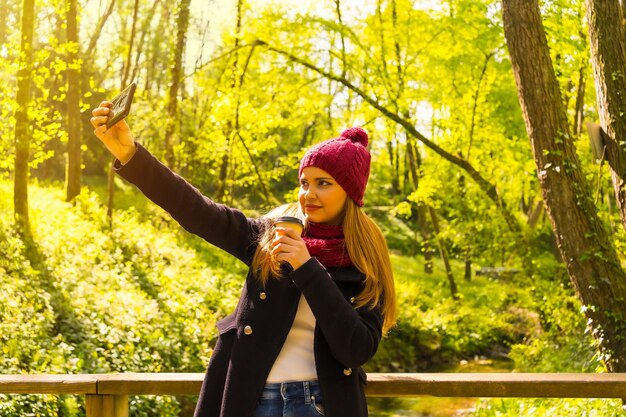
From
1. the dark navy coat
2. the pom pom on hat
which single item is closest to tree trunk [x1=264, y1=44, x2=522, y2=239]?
the pom pom on hat

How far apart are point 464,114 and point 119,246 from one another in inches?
276

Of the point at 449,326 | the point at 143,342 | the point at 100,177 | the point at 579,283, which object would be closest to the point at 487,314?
the point at 449,326

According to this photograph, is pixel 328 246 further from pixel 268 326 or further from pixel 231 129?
pixel 231 129

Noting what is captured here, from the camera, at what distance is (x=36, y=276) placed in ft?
31.8

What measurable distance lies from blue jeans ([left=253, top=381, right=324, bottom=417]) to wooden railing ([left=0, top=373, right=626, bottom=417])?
0.59 m

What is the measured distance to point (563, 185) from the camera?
5949 millimetres

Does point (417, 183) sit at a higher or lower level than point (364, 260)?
higher

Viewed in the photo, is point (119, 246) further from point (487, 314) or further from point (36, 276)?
point (487, 314)

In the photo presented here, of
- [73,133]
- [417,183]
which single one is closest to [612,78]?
[417,183]

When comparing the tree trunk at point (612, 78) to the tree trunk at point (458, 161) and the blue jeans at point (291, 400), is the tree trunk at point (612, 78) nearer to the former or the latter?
the blue jeans at point (291, 400)

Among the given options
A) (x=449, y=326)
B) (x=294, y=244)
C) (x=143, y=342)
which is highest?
(x=294, y=244)

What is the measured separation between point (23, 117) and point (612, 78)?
811cm

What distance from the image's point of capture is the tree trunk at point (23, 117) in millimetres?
10016

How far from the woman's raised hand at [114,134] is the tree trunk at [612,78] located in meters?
4.32
